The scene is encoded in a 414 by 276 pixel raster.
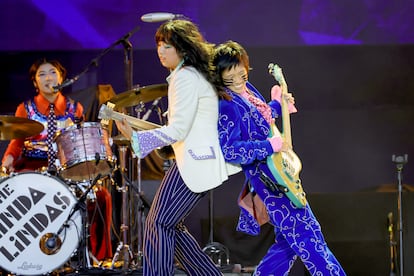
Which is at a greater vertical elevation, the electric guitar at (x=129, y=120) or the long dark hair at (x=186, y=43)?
the long dark hair at (x=186, y=43)

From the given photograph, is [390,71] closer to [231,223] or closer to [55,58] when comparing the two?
[231,223]

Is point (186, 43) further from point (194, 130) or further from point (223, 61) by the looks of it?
point (194, 130)

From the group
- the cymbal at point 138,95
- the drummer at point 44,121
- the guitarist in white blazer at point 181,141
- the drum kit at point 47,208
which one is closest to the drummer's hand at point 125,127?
the guitarist in white blazer at point 181,141

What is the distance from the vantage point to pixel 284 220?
4336 millimetres

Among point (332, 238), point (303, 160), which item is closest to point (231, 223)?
point (332, 238)

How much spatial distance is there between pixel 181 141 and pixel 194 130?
9 centimetres

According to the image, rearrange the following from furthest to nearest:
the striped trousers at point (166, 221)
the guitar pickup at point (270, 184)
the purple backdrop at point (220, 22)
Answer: the purple backdrop at point (220, 22) → the guitar pickup at point (270, 184) → the striped trousers at point (166, 221)

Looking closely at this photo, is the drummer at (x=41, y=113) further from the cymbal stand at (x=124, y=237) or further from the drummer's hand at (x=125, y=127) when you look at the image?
the drummer's hand at (x=125, y=127)

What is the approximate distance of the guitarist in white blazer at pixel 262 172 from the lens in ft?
14.1

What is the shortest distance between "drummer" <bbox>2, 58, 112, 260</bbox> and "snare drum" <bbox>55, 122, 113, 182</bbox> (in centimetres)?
49

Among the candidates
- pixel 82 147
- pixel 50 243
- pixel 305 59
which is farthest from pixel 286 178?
pixel 305 59

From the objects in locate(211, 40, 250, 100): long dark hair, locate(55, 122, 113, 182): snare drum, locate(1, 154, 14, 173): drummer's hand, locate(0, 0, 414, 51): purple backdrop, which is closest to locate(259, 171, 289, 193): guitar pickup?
locate(211, 40, 250, 100): long dark hair

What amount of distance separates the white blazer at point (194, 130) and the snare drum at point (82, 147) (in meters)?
1.66

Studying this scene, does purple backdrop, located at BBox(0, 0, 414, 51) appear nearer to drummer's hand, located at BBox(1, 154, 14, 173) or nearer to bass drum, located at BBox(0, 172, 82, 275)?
drummer's hand, located at BBox(1, 154, 14, 173)
